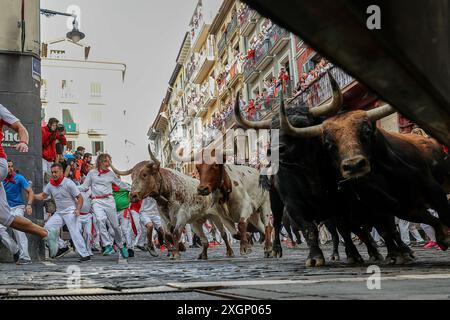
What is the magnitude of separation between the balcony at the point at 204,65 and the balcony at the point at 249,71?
11.6 m

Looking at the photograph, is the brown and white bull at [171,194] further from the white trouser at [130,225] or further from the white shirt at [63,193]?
the white trouser at [130,225]

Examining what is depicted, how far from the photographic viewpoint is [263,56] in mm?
35312

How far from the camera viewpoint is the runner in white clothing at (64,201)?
1109cm

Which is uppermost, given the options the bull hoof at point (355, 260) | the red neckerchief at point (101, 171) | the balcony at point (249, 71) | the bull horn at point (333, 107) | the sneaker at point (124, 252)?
the balcony at point (249, 71)

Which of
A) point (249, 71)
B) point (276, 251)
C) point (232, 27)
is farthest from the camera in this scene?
point (232, 27)

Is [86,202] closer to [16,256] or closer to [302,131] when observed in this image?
[16,256]

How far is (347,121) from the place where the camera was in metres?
5.61

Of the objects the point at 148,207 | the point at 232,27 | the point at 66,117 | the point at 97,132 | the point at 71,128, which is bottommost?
the point at 148,207

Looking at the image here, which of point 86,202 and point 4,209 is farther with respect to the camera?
point 86,202

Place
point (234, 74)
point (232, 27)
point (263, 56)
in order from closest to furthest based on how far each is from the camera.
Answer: point (263, 56) → point (232, 27) → point (234, 74)

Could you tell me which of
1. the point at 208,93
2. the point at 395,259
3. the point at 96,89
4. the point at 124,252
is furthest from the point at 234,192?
the point at 96,89

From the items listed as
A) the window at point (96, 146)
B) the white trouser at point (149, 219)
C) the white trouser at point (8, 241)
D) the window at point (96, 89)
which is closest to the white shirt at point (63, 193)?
the white trouser at point (8, 241)

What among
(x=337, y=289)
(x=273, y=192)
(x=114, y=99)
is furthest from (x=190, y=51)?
(x=337, y=289)

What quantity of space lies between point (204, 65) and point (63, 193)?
42.5 m
